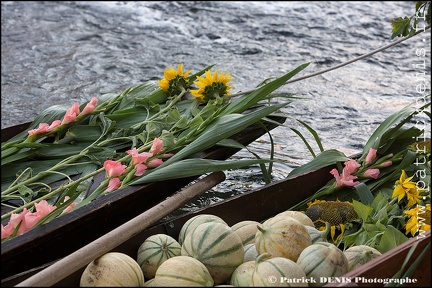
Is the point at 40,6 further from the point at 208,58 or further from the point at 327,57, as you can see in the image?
the point at 327,57

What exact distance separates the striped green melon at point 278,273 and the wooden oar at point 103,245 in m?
0.31

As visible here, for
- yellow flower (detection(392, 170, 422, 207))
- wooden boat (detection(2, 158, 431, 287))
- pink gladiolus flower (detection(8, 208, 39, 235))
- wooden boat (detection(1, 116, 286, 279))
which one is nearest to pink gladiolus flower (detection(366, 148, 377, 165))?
wooden boat (detection(2, 158, 431, 287))

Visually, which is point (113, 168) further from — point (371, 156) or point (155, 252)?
point (371, 156)

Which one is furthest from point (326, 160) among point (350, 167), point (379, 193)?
point (379, 193)

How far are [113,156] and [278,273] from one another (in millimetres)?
977

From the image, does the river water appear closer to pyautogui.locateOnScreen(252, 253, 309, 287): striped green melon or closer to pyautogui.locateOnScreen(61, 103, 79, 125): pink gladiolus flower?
pyautogui.locateOnScreen(61, 103, 79, 125): pink gladiolus flower

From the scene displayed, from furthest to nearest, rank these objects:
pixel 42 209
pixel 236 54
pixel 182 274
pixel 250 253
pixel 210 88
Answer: pixel 236 54 < pixel 210 88 < pixel 42 209 < pixel 250 253 < pixel 182 274

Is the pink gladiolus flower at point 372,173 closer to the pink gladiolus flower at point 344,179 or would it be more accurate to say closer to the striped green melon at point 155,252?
the pink gladiolus flower at point 344,179

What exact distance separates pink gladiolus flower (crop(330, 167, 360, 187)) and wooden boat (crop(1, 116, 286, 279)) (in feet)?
1.24

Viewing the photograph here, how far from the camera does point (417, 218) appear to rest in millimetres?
1825

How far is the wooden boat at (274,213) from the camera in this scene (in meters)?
1.44

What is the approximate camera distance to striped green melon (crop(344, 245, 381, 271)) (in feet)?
5.42

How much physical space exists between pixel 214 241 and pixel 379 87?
8.91ft

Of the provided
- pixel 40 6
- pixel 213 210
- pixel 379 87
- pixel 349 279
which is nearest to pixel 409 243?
pixel 349 279
